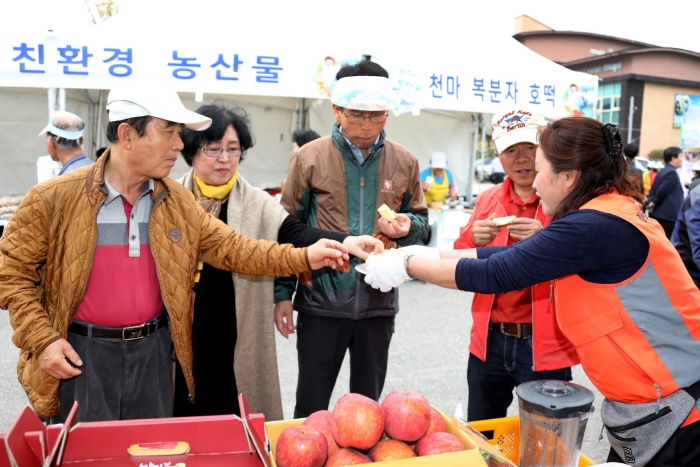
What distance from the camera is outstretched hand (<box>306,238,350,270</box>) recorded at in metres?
2.57

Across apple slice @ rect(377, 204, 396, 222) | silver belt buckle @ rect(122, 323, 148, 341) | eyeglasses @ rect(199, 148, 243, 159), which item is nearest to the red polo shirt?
apple slice @ rect(377, 204, 396, 222)

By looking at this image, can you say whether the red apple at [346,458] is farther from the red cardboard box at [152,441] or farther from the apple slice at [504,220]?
the apple slice at [504,220]

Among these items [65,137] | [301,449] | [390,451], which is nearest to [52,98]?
[65,137]

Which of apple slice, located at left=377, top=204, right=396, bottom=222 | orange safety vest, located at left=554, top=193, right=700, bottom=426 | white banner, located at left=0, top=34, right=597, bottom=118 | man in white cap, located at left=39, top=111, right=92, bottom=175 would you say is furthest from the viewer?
white banner, located at left=0, top=34, right=597, bottom=118

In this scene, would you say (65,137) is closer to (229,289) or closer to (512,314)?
(229,289)

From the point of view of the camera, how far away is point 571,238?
1.82 m

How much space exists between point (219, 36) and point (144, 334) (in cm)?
614

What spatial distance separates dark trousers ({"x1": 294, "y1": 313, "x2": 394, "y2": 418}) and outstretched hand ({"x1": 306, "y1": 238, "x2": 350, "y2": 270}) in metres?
0.56

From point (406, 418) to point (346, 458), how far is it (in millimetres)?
205

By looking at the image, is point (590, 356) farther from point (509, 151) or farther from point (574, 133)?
point (509, 151)

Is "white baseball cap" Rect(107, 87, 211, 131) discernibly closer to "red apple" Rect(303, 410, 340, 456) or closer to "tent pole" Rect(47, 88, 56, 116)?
"red apple" Rect(303, 410, 340, 456)

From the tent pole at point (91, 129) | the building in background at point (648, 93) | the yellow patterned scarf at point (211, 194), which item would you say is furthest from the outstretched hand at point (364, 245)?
the building in background at point (648, 93)

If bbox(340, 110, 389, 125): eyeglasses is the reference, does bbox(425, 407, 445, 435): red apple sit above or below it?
below

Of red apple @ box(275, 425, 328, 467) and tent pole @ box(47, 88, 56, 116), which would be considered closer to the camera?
red apple @ box(275, 425, 328, 467)
